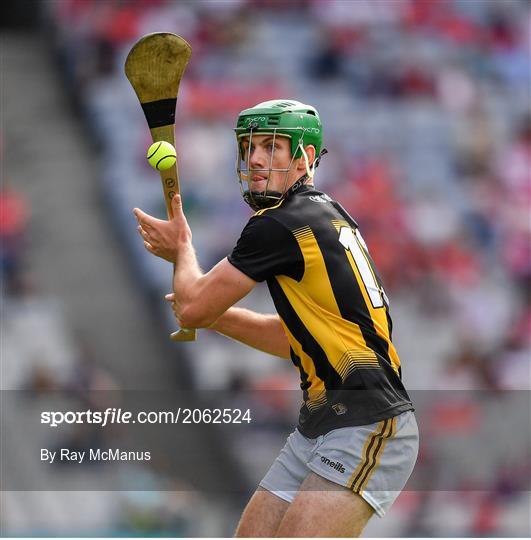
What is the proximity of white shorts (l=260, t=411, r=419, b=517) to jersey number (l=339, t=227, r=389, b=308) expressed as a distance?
0.40 m

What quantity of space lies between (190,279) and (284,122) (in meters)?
0.64

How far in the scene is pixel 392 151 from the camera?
38.6 ft

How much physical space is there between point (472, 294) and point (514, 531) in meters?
2.45

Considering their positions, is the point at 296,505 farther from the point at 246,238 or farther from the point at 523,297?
the point at 523,297

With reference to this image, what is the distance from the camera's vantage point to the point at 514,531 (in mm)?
8969

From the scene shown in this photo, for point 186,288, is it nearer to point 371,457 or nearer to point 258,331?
point 258,331

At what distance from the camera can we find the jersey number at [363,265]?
12.6 feet

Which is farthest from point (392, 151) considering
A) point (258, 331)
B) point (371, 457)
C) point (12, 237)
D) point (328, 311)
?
point (371, 457)

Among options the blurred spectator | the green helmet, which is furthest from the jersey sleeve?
the blurred spectator

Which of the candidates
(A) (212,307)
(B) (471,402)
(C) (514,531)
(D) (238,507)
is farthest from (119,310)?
(A) (212,307)

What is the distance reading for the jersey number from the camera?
→ 3834 mm

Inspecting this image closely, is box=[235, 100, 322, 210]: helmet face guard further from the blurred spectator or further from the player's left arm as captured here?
the blurred spectator

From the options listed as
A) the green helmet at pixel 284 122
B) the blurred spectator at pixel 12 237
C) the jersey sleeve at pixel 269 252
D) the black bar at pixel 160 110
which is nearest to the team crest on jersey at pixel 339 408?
the jersey sleeve at pixel 269 252

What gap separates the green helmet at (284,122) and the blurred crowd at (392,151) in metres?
5.14
